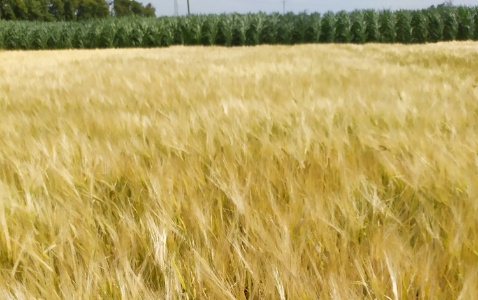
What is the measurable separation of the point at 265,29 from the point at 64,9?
170 ft

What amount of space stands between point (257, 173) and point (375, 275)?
0.44 m

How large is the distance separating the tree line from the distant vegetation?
25.2 metres

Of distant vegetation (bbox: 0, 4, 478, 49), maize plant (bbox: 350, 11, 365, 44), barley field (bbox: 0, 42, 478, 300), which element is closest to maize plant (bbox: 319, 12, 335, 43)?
distant vegetation (bbox: 0, 4, 478, 49)

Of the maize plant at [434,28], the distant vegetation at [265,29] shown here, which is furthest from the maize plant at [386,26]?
the maize plant at [434,28]

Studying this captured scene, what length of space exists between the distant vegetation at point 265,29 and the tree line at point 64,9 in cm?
2520

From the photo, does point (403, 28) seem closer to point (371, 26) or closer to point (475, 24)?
point (371, 26)

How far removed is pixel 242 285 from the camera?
50 cm

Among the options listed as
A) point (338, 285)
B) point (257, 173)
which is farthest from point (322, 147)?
point (338, 285)

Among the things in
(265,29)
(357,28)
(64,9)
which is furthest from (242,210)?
(64,9)

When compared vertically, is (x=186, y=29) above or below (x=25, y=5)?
below

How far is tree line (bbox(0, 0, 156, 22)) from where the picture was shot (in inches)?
1752

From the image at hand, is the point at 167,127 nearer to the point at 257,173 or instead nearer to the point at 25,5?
the point at 257,173

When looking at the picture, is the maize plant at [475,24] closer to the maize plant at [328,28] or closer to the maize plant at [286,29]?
the maize plant at [328,28]

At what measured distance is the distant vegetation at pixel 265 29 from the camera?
59.1 feet
